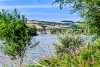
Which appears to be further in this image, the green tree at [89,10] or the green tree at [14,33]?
the green tree at [14,33]

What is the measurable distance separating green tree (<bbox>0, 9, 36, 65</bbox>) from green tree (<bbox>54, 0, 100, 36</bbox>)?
8923mm

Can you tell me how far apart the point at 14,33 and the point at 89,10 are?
42.6 ft

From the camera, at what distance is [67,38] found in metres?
23.3

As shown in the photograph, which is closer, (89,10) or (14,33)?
(89,10)

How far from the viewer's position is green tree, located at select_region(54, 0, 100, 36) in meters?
9.55

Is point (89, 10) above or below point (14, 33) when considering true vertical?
above

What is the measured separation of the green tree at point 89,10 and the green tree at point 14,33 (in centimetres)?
892

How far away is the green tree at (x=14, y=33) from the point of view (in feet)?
70.1

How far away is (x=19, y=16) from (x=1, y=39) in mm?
2968

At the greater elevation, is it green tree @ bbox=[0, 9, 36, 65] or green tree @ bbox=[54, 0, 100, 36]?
green tree @ bbox=[54, 0, 100, 36]

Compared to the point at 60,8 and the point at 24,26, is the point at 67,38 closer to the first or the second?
the point at 24,26

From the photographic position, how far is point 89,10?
1012 cm

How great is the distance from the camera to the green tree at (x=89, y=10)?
9.55m

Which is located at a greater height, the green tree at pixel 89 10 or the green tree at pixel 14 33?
the green tree at pixel 89 10
